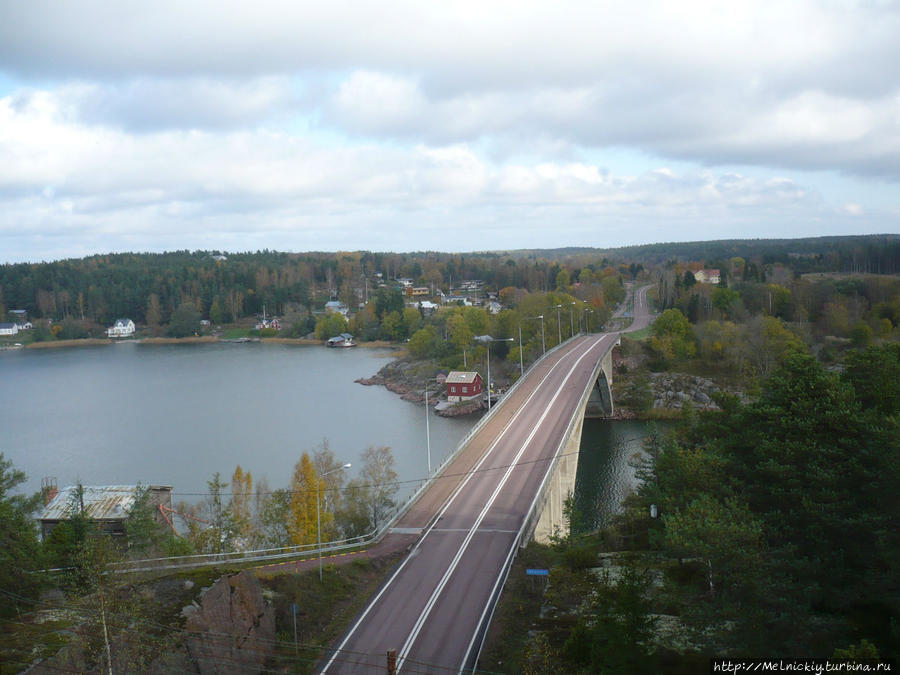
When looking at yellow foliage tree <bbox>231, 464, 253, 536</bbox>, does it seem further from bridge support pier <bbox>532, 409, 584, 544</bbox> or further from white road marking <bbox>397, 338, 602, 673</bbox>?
bridge support pier <bbox>532, 409, 584, 544</bbox>

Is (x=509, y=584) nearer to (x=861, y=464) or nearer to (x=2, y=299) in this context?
(x=861, y=464)

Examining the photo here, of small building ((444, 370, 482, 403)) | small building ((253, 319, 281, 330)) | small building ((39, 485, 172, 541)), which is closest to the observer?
small building ((39, 485, 172, 541))

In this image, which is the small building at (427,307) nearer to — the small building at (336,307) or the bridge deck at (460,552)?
the small building at (336,307)

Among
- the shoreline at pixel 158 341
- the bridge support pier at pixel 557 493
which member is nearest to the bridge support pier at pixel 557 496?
the bridge support pier at pixel 557 493

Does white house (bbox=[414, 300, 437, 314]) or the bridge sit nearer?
the bridge

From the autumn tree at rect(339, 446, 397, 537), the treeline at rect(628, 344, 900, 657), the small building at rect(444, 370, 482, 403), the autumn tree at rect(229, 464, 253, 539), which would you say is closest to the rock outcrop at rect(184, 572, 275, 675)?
the autumn tree at rect(339, 446, 397, 537)

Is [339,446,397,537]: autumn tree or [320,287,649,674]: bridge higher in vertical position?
[320,287,649,674]: bridge

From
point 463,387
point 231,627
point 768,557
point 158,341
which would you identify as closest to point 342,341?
point 158,341
